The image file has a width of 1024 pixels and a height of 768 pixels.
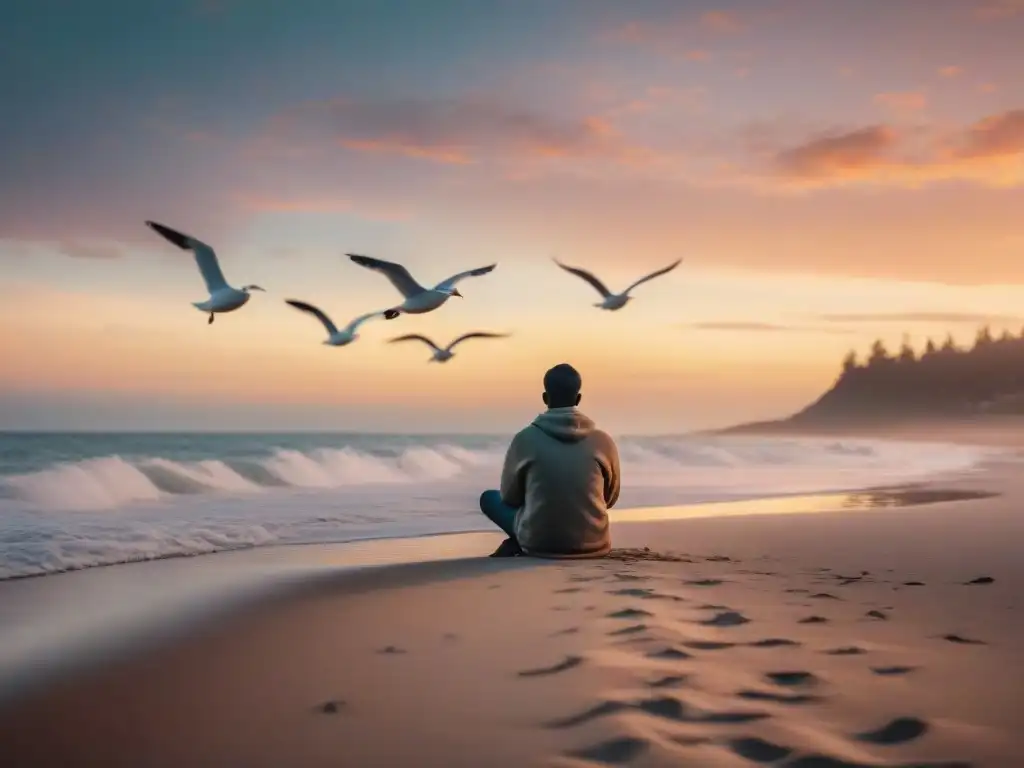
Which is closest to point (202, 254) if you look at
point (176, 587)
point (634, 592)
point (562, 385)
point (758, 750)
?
point (176, 587)

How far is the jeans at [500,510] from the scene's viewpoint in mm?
6539

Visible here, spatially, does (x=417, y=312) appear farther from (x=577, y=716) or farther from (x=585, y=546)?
(x=577, y=716)

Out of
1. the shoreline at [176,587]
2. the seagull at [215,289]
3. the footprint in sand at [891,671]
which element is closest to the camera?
the footprint in sand at [891,671]

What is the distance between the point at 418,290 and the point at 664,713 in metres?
8.60

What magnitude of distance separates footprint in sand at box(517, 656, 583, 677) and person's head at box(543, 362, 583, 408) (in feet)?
8.92

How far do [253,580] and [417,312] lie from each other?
5435mm

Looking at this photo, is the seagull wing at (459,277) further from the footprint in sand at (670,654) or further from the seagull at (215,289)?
the footprint in sand at (670,654)

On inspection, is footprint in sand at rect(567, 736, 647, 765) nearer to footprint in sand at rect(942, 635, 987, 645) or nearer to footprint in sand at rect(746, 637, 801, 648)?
footprint in sand at rect(746, 637, 801, 648)

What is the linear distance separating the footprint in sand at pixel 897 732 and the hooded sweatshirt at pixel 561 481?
3268mm

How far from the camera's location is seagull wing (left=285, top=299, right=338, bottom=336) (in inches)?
459

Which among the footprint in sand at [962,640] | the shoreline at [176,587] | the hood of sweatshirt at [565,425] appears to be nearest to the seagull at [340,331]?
the shoreline at [176,587]

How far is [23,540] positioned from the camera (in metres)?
8.62

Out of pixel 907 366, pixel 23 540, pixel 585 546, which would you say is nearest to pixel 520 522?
pixel 585 546

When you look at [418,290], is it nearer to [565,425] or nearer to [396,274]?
[396,274]
